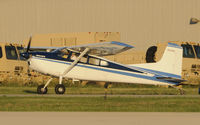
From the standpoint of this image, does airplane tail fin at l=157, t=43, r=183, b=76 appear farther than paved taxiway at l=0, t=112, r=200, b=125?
Yes

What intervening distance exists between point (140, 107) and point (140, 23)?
21.6 metres

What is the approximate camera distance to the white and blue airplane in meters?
20.4

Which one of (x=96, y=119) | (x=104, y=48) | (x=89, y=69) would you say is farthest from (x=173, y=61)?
(x=96, y=119)

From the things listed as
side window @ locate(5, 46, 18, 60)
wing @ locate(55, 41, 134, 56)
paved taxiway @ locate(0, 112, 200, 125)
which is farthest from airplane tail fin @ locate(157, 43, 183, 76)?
side window @ locate(5, 46, 18, 60)

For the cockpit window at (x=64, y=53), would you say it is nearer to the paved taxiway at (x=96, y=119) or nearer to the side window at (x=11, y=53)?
the side window at (x=11, y=53)

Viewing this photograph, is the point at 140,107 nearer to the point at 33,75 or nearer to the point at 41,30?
the point at 33,75

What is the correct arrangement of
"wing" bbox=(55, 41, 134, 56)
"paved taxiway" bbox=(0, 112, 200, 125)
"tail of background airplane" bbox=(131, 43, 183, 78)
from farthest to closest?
"tail of background airplane" bbox=(131, 43, 183, 78)
"wing" bbox=(55, 41, 134, 56)
"paved taxiway" bbox=(0, 112, 200, 125)

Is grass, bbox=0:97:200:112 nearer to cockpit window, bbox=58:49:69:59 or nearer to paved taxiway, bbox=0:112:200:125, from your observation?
paved taxiway, bbox=0:112:200:125

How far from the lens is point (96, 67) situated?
20.8 meters

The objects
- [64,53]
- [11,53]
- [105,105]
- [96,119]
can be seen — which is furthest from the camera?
[11,53]

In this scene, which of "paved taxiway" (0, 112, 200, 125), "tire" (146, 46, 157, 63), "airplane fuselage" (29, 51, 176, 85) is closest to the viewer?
"paved taxiway" (0, 112, 200, 125)

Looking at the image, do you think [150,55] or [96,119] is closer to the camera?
[96,119]

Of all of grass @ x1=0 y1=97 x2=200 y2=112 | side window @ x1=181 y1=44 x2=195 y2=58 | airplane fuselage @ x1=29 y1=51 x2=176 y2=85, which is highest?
side window @ x1=181 y1=44 x2=195 y2=58

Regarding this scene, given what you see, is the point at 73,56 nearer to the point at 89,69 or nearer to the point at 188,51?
the point at 89,69
